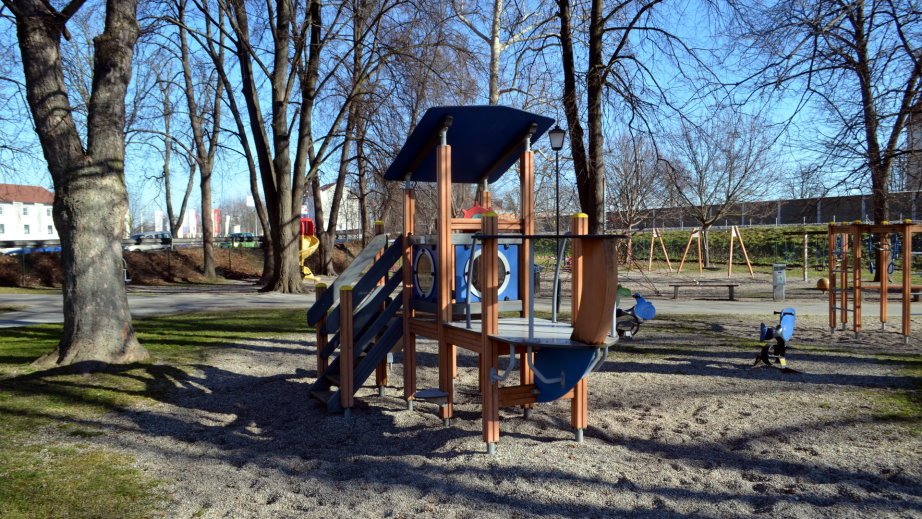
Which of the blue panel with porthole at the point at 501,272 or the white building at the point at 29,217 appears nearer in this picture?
the blue panel with porthole at the point at 501,272

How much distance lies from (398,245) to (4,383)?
4.81 m

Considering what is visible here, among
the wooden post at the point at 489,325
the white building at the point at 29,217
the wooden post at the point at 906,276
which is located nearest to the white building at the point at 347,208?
the wooden post at the point at 906,276

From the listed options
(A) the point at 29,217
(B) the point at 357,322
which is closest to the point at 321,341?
(B) the point at 357,322

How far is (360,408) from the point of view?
7133 mm

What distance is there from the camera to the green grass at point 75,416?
14.6 ft

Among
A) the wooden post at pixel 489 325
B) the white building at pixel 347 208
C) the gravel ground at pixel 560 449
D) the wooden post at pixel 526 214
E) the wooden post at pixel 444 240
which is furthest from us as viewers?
the white building at pixel 347 208

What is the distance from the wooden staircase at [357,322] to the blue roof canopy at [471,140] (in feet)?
2.80

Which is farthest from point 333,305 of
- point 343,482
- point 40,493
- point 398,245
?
point 40,493

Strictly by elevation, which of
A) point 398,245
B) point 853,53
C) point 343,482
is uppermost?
point 853,53

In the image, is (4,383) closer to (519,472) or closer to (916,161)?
(519,472)

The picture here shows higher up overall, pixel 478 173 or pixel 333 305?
pixel 478 173

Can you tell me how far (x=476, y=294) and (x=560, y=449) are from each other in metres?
1.52

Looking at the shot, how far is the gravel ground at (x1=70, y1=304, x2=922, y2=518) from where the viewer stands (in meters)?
4.42

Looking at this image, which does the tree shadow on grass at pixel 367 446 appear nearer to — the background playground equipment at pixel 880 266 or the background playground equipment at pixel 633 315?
the background playground equipment at pixel 633 315
